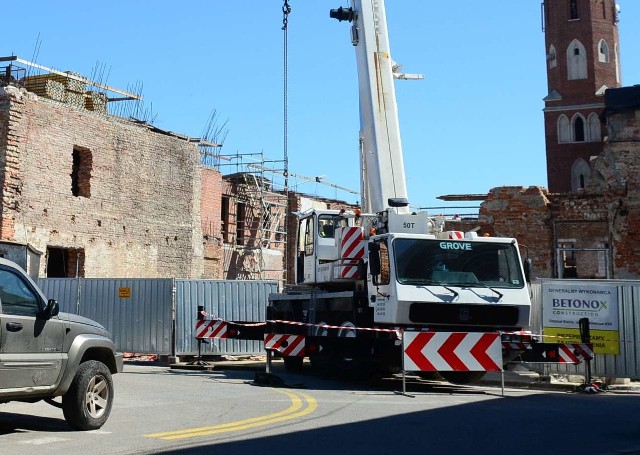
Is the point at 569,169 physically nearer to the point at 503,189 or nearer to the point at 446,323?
the point at 503,189

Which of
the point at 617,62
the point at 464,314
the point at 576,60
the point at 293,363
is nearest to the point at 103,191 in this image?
the point at 293,363

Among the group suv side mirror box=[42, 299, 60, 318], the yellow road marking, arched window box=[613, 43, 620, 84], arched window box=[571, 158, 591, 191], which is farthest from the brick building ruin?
arched window box=[613, 43, 620, 84]

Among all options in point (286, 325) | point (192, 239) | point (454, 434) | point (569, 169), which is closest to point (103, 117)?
point (192, 239)

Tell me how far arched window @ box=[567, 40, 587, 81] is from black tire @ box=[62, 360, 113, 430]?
6218 cm

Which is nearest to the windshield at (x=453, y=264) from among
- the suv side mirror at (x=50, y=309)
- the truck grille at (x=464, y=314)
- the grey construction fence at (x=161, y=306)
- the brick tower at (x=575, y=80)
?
the truck grille at (x=464, y=314)

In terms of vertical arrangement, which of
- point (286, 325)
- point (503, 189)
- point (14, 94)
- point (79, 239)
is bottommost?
point (286, 325)

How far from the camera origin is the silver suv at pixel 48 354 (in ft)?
26.0

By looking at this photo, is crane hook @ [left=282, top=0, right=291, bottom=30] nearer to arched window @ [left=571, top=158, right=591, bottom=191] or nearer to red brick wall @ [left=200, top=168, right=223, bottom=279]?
red brick wall @ [left=200, top=168, right=223, bottom=279]

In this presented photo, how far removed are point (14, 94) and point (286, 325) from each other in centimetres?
1198

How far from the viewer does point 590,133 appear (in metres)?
63.8

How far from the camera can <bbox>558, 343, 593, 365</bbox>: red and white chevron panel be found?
544 inches

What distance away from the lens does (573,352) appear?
45.7 ft

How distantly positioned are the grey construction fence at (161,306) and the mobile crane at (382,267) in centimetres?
339

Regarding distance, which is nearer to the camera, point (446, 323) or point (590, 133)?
point (446, 323)
